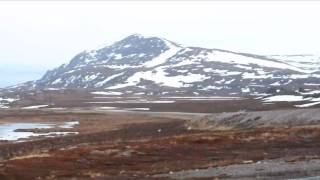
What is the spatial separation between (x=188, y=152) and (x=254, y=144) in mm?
7275

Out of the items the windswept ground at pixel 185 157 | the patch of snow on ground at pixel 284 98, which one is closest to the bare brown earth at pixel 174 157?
the windswept ground at pixel 185 157

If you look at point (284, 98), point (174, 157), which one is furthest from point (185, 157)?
point (284, 98)

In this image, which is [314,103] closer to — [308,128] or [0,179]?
[308,128]

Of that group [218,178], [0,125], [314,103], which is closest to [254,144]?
[218,178]

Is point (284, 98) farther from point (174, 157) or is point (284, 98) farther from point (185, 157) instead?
point (174, 157)

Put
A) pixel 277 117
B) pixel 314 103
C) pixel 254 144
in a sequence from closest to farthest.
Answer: pixel 254 144, pixel 277 117, pixel 314 103

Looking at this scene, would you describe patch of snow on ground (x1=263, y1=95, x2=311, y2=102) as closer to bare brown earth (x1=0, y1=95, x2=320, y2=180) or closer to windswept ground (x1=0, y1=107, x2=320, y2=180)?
windswept ground (x1=0, y1=107, x2=320, y2=180)

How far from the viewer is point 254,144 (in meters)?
56.1

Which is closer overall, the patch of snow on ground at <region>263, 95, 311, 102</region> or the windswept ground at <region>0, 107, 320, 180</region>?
the windswept ground at <region>0, 107, 320, 180</region>

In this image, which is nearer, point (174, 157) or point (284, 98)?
point (174, 157)

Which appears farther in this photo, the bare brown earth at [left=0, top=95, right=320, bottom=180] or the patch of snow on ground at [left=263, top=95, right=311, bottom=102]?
the patch of snow on ground at [left=263, top=95, right=311, bottom=102]

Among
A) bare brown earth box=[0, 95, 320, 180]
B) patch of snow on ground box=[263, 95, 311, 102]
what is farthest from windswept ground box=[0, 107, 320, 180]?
patch of snow on ground box=[263, 95, 311, 102]

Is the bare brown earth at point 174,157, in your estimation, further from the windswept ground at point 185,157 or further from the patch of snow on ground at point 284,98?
the patch of snow on ground at point 284,98

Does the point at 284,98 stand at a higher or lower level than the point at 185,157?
higher
